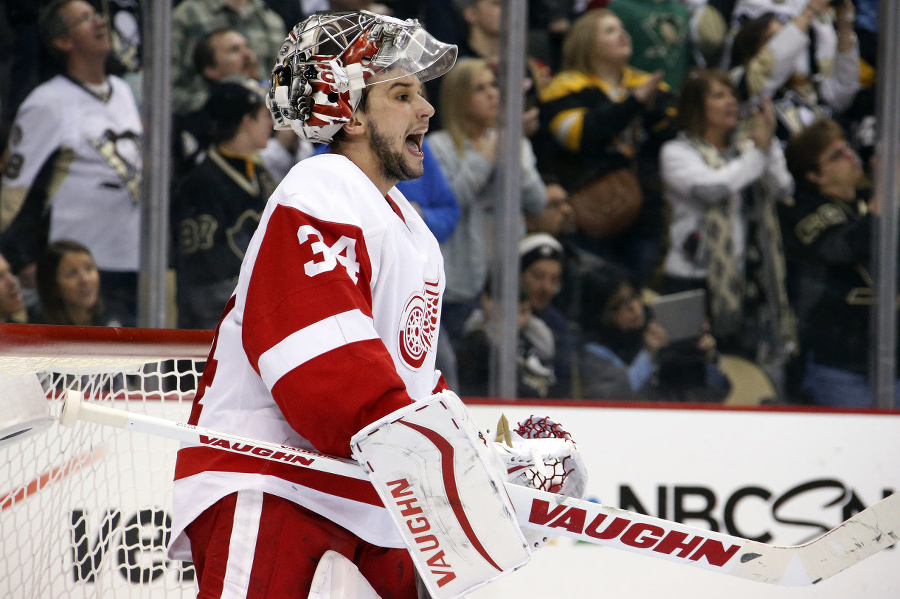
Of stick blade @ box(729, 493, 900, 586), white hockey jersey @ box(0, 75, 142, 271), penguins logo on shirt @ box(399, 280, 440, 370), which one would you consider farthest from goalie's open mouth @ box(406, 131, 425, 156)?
white hockey jersey @ box(0, 75, 142, 271)

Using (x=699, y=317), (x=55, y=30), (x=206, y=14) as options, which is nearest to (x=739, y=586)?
(x=699, y=317)

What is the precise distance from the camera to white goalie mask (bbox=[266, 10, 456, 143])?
133cm

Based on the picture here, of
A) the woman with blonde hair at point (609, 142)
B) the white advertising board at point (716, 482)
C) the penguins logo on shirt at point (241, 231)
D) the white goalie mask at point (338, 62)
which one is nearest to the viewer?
the white goalie mask at point (338, 62)

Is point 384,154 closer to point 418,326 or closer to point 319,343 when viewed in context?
point 418,326

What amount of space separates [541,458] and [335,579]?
36 centimetres

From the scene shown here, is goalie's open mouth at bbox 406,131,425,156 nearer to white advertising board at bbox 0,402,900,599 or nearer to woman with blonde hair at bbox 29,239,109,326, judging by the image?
white advertising board at bbox 0,402,900,599

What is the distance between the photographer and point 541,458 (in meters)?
1.44

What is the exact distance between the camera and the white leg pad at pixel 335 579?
1217 millimetres

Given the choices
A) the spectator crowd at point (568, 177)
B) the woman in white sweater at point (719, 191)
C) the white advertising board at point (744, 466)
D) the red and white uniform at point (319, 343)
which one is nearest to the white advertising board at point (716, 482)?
the white advertising board at point (744, 466)

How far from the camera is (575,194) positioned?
343 centimetres

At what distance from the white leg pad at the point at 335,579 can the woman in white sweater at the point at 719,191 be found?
2350mm

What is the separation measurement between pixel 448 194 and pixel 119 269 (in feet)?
Answer: 3.46

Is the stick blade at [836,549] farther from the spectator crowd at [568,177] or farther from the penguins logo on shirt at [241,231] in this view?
the penguins logo on shirt at [241,231]

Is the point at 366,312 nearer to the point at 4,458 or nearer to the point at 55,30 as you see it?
the point at 4,458
